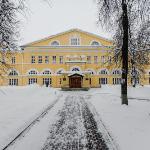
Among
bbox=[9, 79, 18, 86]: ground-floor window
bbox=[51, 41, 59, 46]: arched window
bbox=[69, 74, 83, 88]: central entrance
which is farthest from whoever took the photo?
bbox=[51, 41, 59, 46]: arched window

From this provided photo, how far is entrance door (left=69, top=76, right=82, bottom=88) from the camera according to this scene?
5738 centimetres

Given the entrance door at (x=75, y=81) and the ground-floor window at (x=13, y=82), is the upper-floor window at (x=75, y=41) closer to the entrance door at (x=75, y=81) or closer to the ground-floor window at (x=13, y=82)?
the entrance door at (x=75, y=81)

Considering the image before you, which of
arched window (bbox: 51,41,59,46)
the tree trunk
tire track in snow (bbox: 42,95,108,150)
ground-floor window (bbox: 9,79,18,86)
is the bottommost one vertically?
tire track in snow (bbox: 42,95,108,150)

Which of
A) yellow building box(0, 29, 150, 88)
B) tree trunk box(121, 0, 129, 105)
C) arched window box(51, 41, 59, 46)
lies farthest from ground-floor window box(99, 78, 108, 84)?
tree trunk box(121, 0, 129, 105)

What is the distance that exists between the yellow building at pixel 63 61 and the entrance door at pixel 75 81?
21 centimetres

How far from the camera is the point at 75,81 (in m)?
57.6

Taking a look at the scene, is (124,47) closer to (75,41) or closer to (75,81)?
(75,81)

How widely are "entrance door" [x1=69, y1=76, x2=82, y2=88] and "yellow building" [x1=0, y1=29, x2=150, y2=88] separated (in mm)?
208

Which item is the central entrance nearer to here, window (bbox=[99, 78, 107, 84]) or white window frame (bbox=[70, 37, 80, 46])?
window (bbox=[99, 78, 107, 84])

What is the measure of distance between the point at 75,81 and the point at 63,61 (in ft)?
17.2

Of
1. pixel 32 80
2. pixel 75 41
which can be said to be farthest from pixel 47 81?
pixel 75 41

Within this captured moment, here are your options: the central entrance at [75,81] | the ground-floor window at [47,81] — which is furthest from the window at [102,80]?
the ground-floor window at [47,81]

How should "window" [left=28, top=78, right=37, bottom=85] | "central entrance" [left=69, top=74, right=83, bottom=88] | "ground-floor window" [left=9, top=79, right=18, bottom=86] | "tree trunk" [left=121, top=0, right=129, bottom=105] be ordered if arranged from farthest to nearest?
"ground-floor window" [left=9, top=79, right=18, bottom=86], "window" [left=28, top=78, right=37, bottom=85], "central entrance" [left=69, top=74, right=83, bottom=88], "tree trunk" [left=121, top=0, right=129, bottom=105]

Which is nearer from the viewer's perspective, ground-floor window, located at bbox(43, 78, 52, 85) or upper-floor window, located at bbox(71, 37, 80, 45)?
ground-floor window, located at bbox(43, 78, 52, 85)
